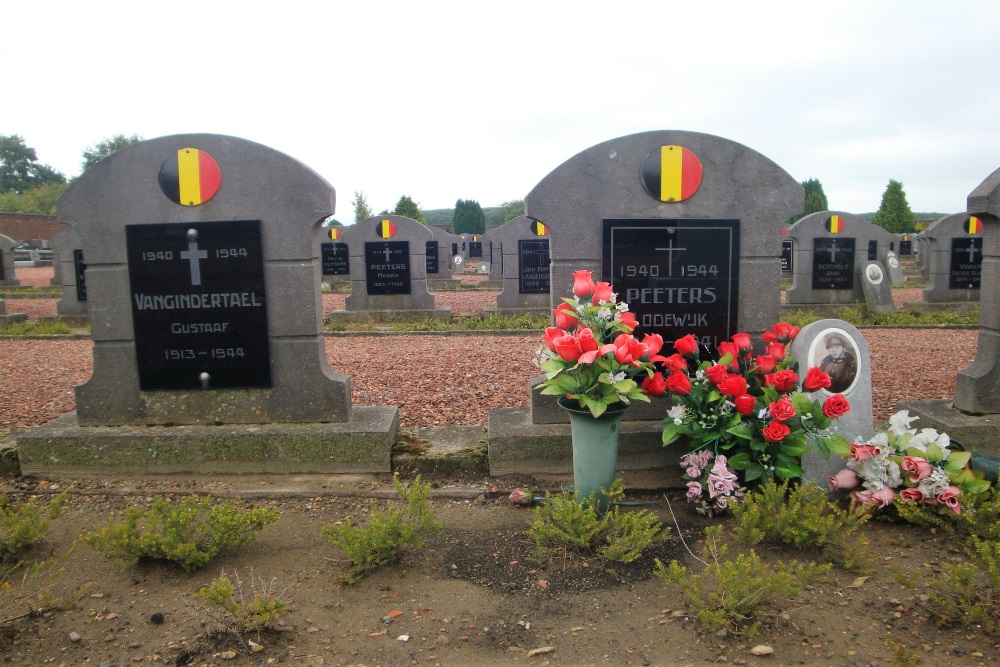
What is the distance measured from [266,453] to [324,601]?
5.51 ft

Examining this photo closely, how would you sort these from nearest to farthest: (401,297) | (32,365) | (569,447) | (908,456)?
(908,456), (569,447), (32,365), (401,297)

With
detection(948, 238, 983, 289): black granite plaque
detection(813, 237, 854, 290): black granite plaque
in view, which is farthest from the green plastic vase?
detection(948, 238, 983, 289): black granite plaque

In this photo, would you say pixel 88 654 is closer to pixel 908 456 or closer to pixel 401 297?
pixel 908 456

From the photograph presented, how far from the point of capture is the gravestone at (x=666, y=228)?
14.7 feet

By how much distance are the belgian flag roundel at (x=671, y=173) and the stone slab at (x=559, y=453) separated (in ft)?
4.90

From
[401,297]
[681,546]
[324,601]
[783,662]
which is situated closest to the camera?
[783,662]

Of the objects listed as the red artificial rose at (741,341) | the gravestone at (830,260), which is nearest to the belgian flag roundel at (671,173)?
the red artificial rose at (741,341)

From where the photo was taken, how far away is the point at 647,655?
2.58m

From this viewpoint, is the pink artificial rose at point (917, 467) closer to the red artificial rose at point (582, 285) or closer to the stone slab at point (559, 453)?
the stone slab at point (559, 453)

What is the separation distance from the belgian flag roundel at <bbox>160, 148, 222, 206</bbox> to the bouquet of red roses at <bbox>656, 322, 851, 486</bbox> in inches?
117

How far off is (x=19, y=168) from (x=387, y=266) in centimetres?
7462

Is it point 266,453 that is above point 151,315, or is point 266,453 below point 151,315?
below

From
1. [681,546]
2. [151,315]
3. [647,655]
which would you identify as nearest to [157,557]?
[151,315]

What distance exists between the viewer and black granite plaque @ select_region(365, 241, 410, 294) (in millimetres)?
13617
